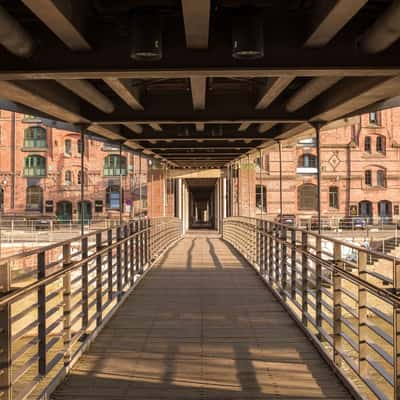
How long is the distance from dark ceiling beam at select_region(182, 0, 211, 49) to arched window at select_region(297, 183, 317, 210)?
36656 millimetres

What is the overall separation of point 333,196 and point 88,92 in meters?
36.1

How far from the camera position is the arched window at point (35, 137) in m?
39.2

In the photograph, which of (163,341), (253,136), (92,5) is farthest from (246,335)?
(253,136)

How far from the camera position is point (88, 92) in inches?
223

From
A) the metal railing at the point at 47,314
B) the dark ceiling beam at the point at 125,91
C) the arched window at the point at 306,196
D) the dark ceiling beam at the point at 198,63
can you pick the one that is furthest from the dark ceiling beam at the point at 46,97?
the arched window at the point at 306,196

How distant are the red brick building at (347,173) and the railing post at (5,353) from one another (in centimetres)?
3665

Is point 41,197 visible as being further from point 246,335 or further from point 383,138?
point 246,335

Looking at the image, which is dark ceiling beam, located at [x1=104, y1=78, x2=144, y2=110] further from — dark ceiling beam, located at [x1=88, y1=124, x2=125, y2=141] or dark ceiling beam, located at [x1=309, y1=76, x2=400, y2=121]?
dark ceiling beam, located at [x1=309, y1=76, x2=400, y2=121]

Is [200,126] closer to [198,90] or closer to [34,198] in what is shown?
[198,90]

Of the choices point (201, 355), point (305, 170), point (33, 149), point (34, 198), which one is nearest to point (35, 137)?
point (33, 149)

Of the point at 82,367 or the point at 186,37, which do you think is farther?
Result: the point at 82,367

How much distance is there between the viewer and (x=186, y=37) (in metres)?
3.70

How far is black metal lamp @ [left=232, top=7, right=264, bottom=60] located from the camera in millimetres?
3713

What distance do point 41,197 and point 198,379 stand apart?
36963 millimetres
